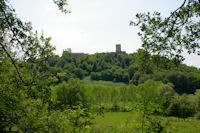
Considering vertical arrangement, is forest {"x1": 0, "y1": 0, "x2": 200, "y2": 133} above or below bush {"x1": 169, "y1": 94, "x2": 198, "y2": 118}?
above

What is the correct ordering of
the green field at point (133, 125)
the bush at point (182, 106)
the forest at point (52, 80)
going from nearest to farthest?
the forest at point (52, 80), the green field at point (133, 125), the bush at point (182, 106)

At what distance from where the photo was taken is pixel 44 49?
4.40 m

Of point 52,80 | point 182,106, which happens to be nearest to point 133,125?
point 52,80

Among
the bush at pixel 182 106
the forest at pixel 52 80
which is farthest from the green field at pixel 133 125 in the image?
the bush at pixel 182 106

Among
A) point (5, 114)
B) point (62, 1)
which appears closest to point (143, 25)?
point (62, 1)

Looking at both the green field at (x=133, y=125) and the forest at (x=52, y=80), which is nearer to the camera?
the forest at (x=52, y=80)

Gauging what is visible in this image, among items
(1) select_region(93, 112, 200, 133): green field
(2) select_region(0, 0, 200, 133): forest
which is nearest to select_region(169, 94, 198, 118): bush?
(1) select_region(93, 112, 200, 133): green field

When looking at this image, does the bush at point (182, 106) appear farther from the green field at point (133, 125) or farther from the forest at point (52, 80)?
the forest at point (52, 80)

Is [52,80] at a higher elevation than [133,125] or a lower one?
higher

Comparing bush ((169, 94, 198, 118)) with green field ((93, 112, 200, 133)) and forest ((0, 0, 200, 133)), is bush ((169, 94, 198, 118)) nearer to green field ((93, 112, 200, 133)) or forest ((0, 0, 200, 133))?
green field ((93, 112, 200, 133))

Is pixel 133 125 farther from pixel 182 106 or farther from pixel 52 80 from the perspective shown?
pixel 182 106

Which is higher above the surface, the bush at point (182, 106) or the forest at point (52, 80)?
the forest at point (52, 80)

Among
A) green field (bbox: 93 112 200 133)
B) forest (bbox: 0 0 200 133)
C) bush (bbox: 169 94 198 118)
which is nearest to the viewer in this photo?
forest (bbox: 0 0 200 133)

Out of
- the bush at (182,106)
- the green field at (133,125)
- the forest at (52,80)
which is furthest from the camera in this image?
the bush at (182,106)
